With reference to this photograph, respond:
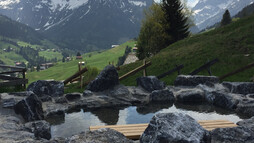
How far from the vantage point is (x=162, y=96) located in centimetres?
1919

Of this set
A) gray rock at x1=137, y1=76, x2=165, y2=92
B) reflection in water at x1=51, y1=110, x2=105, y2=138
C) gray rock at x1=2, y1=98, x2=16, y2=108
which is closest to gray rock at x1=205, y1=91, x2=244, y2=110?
gray rock at x1=137, y1=76, x2=165, y2=92

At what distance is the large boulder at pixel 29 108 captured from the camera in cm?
1488

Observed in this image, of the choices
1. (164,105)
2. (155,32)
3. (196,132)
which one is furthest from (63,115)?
(155,32)

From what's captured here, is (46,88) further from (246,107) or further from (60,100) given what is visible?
(246,107)

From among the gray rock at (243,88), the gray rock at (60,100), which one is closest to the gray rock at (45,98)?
the gray rock at (60,100)

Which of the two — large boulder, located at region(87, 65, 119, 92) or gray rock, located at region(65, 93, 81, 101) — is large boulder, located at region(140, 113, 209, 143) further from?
large boulder, located at region(87, 65, 119, 92)

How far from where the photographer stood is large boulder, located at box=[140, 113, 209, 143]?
7.84 meters

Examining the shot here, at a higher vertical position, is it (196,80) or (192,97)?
(196,80)

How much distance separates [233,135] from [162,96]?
10335 millimetres

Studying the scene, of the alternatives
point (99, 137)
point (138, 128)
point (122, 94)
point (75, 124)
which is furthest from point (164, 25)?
point (99, 137)

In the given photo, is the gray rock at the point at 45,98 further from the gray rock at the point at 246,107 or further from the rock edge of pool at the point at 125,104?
the gray rock at the point at 246,107

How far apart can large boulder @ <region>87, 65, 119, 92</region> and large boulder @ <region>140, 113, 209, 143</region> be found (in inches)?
473

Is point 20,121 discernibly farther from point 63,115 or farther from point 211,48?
point 211,48

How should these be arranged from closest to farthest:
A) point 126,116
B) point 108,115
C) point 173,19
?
1. point 126,116
2. point 108,115
3. point 173,19
